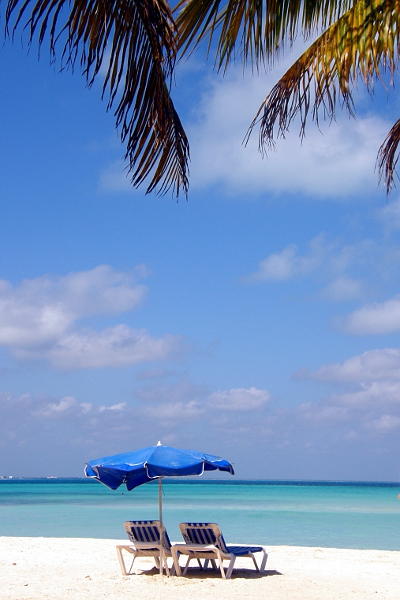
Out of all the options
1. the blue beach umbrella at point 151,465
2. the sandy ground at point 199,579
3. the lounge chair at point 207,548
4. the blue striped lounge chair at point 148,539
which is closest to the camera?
the sandy ground at point 199,579

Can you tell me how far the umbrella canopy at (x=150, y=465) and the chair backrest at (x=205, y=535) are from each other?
2.46 ft

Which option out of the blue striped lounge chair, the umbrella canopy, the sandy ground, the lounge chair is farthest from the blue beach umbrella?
the sandy ground

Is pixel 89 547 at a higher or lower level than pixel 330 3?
lower

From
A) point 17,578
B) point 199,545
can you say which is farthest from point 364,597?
point 17,578

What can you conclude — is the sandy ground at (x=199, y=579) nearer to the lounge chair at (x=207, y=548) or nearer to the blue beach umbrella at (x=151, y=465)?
the lounge chair at (x=207, y=548)

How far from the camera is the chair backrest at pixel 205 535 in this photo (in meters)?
8.41

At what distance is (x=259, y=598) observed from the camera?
7164 millimetres

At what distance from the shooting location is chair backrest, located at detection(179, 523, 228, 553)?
27.6ft

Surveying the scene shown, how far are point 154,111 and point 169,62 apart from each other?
171 mm

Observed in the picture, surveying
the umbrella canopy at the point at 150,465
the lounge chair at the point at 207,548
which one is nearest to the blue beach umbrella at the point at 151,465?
the umbrella canopy at the point at 150,465

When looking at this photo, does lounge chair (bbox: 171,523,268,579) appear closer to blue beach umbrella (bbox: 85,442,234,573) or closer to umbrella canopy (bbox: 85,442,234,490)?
blue beach umbrella (bbox: 85,442,234,573)

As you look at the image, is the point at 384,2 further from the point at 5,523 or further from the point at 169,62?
the point at 5,523

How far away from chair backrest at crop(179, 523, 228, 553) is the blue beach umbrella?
603mm

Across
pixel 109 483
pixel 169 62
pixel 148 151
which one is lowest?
pixel 109 483
